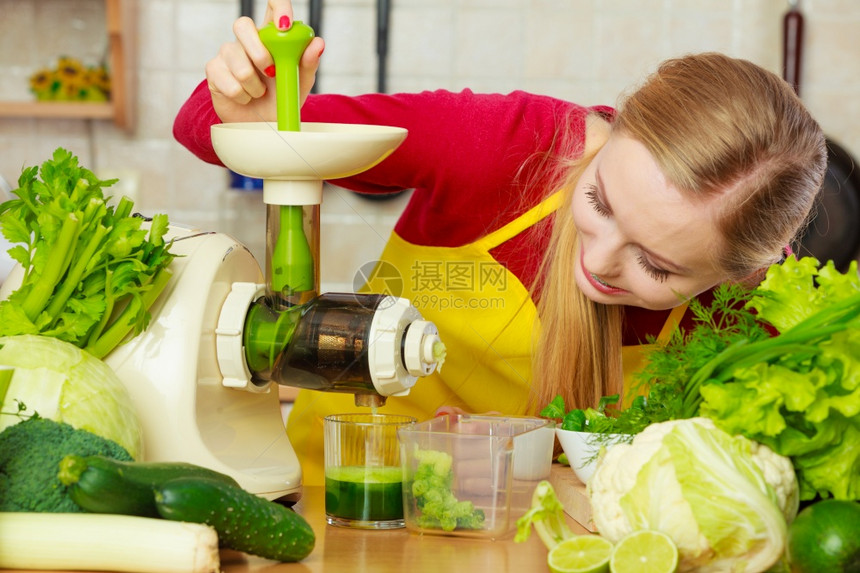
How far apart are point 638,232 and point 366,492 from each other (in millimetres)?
399

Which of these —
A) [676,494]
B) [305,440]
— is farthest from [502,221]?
[676,494]

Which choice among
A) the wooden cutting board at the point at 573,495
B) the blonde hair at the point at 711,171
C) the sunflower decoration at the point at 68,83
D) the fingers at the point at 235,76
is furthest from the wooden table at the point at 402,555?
the sunflower decoration at the point at 68,83

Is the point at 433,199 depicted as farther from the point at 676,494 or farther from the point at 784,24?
the point at 784,24

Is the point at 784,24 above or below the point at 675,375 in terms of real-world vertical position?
above

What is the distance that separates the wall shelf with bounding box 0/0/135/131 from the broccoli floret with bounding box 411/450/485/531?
146cm

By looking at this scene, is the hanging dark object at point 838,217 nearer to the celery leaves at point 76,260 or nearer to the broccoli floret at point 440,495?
the broccoli floret at point 440,495

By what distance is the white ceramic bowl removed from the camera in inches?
34.4

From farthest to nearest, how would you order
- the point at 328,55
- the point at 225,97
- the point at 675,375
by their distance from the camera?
1. the point at 328,55
2. the point at 225,97
3. the point at 675,375

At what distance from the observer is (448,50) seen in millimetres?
2180

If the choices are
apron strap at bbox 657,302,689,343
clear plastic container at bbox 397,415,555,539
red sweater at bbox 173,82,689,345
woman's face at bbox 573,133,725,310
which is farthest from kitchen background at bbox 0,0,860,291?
clear plastic container at bbox 397,415,555,539

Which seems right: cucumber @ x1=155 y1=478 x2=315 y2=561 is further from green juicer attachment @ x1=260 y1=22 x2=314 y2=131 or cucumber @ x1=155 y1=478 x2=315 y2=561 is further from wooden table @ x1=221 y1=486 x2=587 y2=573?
green juicer attachment @ x1=260 y1=22 x2=314 y2=131

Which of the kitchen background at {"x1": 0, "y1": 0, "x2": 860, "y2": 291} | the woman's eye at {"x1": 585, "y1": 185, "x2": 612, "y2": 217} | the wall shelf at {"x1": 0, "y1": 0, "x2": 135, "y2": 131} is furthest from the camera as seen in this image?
the kitchen background at {"x1": 0, "y1": 0, "x2": 860, "y2": 291}

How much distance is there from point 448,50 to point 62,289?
148cm

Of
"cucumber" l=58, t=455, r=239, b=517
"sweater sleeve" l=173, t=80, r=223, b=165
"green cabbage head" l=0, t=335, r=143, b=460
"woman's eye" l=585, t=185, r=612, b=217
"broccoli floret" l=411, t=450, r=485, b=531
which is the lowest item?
"broccoli floret" l=411, t=450, r=485, b=531
